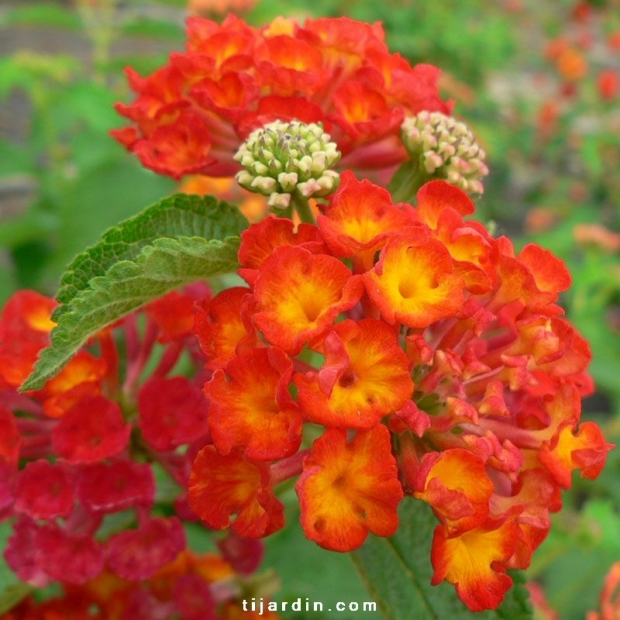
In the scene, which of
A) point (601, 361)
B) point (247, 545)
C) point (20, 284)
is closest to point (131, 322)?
point (247, 545)

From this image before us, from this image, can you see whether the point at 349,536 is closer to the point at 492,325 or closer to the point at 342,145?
the point at 492,325

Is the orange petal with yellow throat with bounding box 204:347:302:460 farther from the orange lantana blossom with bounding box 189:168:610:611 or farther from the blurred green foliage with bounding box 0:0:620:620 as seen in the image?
the blurred green foliage with bounding box 0:0:620:620

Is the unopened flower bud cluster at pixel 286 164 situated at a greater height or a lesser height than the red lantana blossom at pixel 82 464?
greater

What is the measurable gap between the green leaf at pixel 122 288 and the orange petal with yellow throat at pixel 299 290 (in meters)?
0.07

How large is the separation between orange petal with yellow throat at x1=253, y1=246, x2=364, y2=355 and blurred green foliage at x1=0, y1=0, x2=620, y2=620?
60 centimetres

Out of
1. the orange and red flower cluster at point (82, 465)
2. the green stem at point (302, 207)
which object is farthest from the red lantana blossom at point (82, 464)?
Result: the green stem at point (302, 207)

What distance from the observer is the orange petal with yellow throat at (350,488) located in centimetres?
54

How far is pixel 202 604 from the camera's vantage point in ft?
2.85

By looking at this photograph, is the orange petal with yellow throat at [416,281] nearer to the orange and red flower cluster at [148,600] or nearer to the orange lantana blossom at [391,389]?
the orange lantana blossom at [391,389]

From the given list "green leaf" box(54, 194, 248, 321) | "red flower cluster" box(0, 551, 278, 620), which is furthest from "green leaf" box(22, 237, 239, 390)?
"red flower cluster" box(0, 551, 278, 620)

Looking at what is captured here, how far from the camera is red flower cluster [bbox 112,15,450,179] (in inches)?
27.8

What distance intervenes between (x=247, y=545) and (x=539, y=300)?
0.41 meters

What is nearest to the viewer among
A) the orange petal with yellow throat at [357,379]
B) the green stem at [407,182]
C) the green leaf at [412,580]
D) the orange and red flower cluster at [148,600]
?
the orange petal with yellow throat at [357,379]

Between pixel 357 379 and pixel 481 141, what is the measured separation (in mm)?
2181
